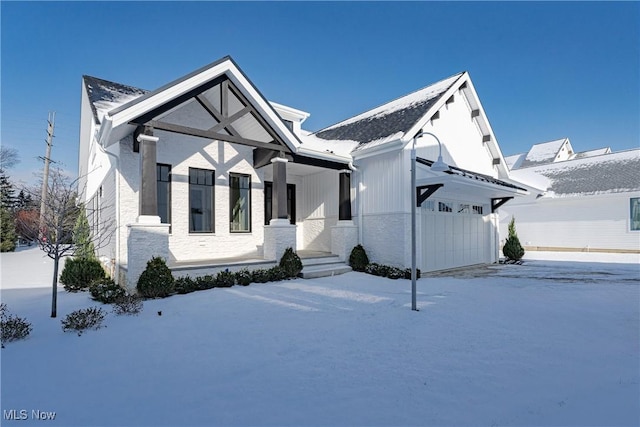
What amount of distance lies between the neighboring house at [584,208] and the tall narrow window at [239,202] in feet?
56.5

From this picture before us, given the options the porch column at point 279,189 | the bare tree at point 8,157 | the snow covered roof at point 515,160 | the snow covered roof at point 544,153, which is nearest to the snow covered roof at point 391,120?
the porch column at point 279,189

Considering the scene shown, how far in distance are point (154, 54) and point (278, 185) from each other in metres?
7.01

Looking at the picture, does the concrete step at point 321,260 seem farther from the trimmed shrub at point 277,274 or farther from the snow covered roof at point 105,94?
the snow covered roof at point 105,94

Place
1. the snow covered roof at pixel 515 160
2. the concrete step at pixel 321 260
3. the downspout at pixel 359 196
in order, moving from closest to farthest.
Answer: the concrete step at pixel 321 260 < the downspout at pixel 359 196 < the snow covered roof at pixel 515 160

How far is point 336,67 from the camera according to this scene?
1566 cm

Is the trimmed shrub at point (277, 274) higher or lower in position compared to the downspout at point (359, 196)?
lower

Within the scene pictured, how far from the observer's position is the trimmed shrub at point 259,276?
8.44 meters

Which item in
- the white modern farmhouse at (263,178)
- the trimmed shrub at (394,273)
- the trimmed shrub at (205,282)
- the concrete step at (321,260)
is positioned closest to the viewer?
the trimmed shrub at (205,282)

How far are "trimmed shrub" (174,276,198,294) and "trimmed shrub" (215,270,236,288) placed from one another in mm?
553

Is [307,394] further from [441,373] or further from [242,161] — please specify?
[242,161]

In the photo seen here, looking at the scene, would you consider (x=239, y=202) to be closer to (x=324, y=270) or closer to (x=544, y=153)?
(x=324, y=270)

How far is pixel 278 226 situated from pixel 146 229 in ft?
11.4

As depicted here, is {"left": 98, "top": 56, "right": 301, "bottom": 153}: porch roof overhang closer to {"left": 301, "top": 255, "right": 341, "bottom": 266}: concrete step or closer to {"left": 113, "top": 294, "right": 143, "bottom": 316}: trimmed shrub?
{"left": 301, "top": 255, "right": 341, "bottom": 266}: concrete step

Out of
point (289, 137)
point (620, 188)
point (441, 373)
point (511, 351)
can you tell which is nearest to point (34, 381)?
point (441, 373)
